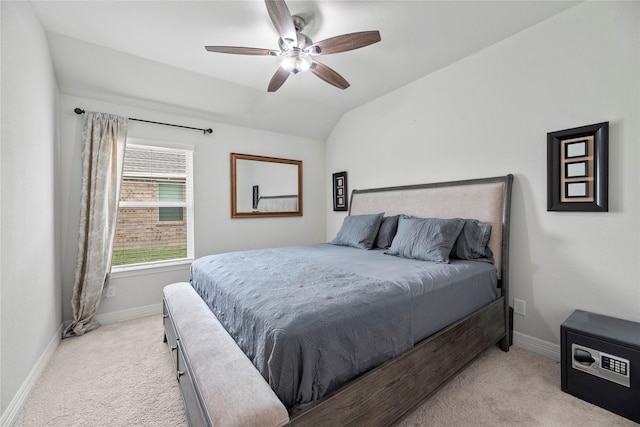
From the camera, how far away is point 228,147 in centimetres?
371

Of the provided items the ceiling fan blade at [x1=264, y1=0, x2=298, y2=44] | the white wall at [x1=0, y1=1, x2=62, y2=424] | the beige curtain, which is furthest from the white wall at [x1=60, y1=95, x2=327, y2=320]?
the ceiling fan blade at [x1=264, y1=0, x2=298, y2=44]

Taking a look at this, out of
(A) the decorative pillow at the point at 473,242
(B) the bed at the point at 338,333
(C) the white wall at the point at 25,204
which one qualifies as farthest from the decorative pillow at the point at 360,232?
(C) the white wall at the point at 25,204

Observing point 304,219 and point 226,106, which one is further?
point 304,219

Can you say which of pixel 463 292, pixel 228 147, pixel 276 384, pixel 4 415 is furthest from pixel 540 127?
pixel 4 415

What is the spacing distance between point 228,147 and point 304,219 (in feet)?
5.46

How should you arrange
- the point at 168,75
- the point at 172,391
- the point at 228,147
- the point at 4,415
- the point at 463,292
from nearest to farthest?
the point at 4,415 → the point at 172,391 → the point at 463,292 → the point at 168,75 → the point at 228,147

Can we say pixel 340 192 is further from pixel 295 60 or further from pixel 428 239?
pixel 295 60

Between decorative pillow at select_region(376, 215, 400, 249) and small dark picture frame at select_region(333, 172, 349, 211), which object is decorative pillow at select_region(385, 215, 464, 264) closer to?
decorative pillow at select_region(376, 215, 400, 249)

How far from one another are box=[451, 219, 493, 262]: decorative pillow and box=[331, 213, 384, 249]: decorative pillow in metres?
0.91

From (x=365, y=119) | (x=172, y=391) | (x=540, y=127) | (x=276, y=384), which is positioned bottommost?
(x=172, y=391)

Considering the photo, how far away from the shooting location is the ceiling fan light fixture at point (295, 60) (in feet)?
6.72

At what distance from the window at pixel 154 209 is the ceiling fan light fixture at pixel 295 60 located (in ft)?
6.48

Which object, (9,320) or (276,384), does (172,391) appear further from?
(276,384)

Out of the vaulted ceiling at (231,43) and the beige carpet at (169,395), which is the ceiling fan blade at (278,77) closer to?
the vaulted ceiling at (231,43)
